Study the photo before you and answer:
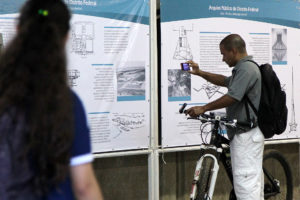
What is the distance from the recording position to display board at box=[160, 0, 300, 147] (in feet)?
16.5

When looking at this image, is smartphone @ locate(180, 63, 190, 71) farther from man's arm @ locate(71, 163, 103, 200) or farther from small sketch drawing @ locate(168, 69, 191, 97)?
man's arm @ locate(71, 163, 103, 200)

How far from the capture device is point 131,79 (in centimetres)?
482

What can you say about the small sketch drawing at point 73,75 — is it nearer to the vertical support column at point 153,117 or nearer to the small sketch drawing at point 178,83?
the vertical support column at point 153,117

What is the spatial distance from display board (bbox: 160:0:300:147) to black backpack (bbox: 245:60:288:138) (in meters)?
0.88

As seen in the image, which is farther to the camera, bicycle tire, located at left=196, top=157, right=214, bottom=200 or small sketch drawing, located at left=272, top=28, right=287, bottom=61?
small sketch drawing, located at left=272, top=28, right=287, bottom=61

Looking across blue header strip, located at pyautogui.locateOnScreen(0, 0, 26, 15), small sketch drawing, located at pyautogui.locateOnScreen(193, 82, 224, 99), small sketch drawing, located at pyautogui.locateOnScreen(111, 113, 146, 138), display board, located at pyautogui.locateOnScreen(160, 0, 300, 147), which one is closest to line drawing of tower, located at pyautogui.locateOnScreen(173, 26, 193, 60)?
display board, located at pyautogui.locateOnScreen(160, 0, 300, 147)

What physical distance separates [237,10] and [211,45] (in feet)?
1.78

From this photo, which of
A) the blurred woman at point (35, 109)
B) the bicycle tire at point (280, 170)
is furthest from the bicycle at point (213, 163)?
the blurred woman at point (35, 109)

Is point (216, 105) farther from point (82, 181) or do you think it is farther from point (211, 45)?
point (82, 181)

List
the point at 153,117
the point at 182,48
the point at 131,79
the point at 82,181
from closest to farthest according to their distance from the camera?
the point at 82,181 → the point at 131,79 → the point at 153,117 → the point at 182,48

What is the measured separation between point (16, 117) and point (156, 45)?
3.22 metres

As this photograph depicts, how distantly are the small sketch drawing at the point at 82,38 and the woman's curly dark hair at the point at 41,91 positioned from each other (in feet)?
8.82

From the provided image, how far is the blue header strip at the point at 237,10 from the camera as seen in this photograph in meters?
5.02

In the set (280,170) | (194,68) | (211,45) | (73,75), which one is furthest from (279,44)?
(73,75)
